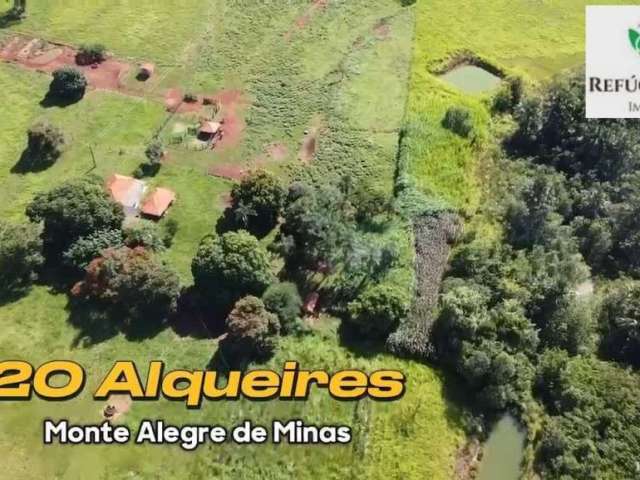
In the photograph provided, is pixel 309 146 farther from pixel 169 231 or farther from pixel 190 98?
pixel 169 231

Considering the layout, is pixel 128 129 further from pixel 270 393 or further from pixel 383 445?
pixel 383 445

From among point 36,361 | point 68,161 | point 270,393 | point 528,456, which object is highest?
point 68,161

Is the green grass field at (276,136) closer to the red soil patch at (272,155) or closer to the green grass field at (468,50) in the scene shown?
the green grass field at (468,50)

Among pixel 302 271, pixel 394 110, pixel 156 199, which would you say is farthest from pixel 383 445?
pixel 394 110

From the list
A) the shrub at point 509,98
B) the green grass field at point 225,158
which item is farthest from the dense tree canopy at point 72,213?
the shrub at point 509,98

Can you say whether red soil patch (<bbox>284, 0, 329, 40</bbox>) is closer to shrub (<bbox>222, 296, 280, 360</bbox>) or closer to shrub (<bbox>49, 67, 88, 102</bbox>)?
shrub (<bbox>49, 67, 88, 102</bbox>)

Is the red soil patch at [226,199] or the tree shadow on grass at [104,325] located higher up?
the red soil patch at [226,199]

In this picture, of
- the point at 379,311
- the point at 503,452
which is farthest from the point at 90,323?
the point at 503,452
